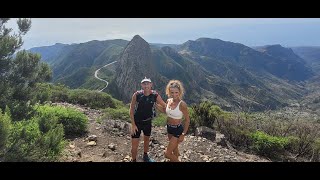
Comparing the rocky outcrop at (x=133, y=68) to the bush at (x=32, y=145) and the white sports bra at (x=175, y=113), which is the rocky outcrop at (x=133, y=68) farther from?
the white sports bra at (x=175, y=113)

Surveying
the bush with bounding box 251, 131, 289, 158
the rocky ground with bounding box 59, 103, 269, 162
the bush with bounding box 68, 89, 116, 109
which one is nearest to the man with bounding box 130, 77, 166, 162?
the rocky ground with bounding box 59, 103, 269, 162

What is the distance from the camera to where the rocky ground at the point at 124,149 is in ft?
26.3

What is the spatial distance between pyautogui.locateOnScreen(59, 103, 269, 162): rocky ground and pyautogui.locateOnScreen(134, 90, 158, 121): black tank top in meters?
1.70

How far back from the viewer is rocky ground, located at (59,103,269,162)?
316 inches

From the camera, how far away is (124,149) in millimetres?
8852

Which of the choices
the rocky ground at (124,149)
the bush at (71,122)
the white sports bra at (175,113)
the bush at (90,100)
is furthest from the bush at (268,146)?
the bush at (90,100)

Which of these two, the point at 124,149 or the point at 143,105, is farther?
the point at 124,149

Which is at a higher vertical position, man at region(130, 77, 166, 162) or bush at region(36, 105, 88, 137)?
man at region(130, 77, 166, 162)

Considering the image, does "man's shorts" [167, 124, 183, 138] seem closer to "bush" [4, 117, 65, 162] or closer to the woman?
the woman

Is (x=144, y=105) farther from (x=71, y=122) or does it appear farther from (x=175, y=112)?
(x=71, y=122)

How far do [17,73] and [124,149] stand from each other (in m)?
3.41

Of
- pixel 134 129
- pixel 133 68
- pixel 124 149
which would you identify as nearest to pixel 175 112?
pixel 134 129

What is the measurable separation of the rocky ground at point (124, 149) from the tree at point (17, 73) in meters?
1.52
